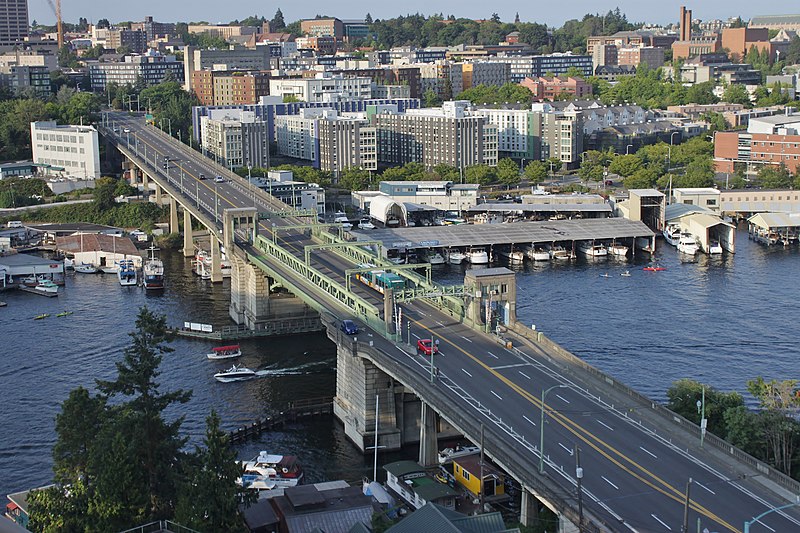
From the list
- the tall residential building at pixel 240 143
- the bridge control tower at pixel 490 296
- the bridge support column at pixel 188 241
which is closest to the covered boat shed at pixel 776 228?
the bridge support column at pixel 188 241

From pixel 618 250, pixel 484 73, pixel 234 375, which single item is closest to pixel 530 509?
pixel 234 375

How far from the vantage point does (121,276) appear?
4497cm

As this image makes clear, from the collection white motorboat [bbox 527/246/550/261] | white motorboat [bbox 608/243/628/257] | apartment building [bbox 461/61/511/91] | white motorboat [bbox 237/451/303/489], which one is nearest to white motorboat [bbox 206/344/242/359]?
white motorboat [bbox 237/451/303/489]

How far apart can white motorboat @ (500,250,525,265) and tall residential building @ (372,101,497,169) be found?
1912 centimetres

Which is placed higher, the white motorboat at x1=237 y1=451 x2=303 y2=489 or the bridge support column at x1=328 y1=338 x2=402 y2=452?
the bridge support column at x1=328 y1=338 x2=402 y2=452

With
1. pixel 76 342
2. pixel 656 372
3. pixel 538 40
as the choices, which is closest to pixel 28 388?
pixel 76 342

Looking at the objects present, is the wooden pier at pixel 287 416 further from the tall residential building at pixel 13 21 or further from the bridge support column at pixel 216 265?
the tall residential building at pixel 13 21

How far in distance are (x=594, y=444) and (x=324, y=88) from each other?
67616 mm

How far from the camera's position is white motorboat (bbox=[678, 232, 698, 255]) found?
49500 millimetres

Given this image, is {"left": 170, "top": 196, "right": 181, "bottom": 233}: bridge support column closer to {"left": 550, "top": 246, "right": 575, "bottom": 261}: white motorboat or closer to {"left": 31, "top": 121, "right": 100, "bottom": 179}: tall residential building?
{"left": 31, "top": 121, "right": 100, "bottom": 179}: tall residential building

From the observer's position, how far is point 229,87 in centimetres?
9194

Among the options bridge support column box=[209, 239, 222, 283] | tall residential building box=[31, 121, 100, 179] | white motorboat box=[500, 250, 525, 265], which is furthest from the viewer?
tall residential building box=[31, 121, 100, 179]

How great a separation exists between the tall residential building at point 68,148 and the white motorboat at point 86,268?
65.2 feet

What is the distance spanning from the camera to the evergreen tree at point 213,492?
736 inches
